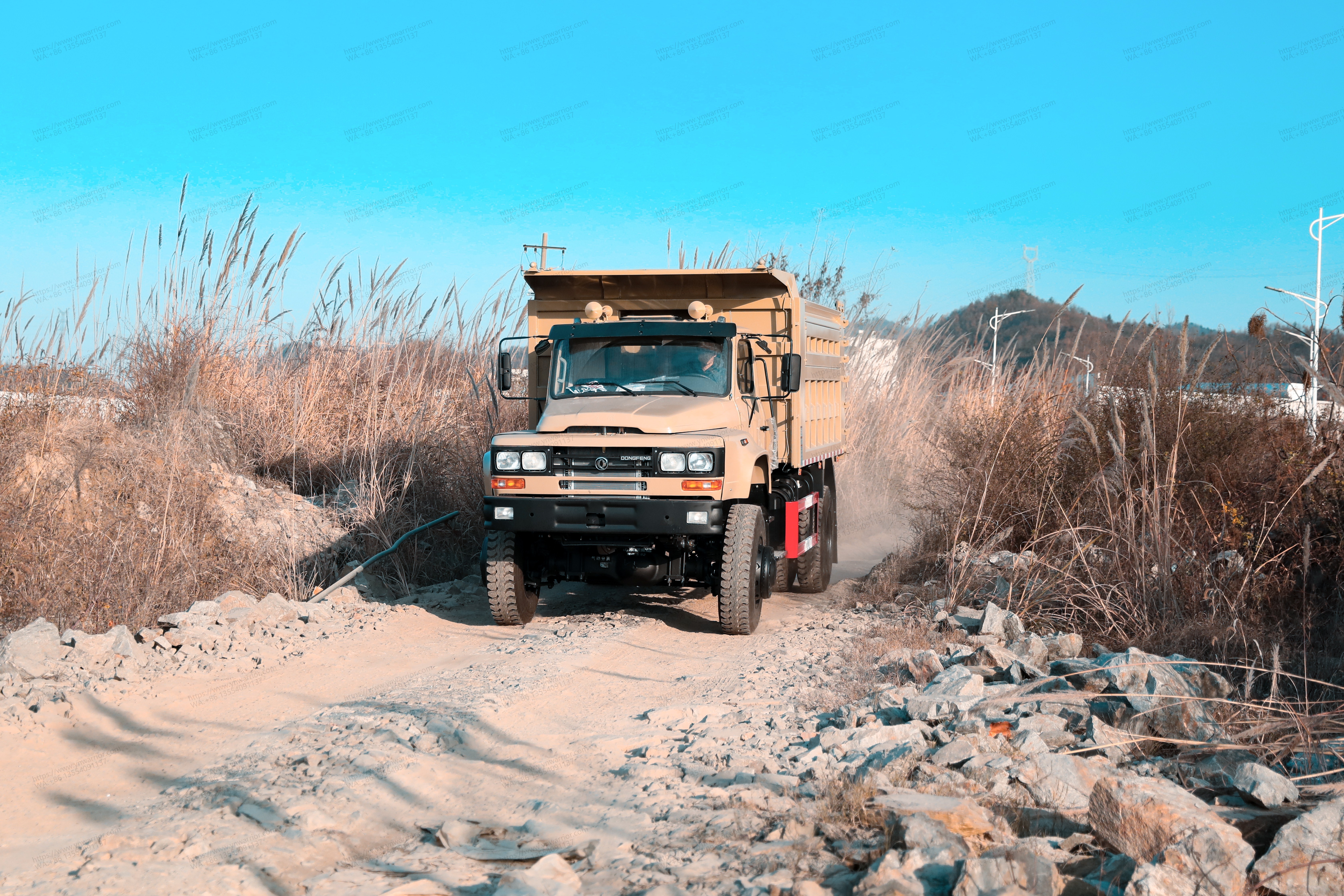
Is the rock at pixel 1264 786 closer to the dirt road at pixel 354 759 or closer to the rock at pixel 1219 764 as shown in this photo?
the rock at pixel 1219 764

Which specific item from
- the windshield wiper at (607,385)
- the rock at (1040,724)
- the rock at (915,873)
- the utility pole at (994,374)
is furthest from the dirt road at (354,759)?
the utility pole at (994,374)

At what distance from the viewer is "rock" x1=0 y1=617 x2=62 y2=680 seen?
6199mm

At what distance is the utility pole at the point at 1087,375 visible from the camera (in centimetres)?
914

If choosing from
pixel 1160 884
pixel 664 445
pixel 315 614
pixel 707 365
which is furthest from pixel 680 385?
pixel 1160 884

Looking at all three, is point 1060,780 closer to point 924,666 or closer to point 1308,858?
point 1308,858

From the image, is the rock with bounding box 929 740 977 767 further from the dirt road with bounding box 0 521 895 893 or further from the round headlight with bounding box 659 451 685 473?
the round headlight with bounding box 659 451 685 473

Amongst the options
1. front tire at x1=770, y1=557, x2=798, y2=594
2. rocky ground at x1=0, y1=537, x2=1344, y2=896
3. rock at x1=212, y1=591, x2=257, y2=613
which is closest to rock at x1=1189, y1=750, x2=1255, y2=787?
rocky ground at x1=0, y1=537, x2=1344, y2=896

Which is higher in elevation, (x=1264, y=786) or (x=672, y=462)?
(x=672, y=462)

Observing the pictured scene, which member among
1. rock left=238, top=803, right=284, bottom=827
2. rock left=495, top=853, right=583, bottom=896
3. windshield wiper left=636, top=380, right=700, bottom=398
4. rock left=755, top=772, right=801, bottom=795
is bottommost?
rock left=238, top=803, right=284, bottom=827

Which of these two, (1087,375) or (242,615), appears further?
(1087,375)

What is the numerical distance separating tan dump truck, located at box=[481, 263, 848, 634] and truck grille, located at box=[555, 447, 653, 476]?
1 cm

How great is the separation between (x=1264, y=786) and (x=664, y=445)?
4482mm

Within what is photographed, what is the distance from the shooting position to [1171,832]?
3584 millimetres

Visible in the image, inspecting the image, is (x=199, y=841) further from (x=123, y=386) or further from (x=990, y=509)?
(x=123, y=386)
